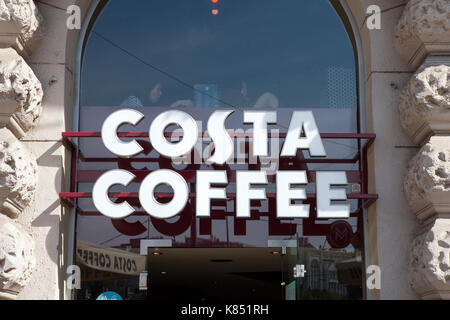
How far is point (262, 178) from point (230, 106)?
115cm

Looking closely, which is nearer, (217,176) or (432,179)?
(432,179)

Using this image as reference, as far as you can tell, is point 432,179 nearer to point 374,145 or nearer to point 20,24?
point 374,145

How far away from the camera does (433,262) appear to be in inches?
247

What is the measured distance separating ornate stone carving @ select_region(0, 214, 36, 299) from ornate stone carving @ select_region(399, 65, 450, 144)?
4.07 m

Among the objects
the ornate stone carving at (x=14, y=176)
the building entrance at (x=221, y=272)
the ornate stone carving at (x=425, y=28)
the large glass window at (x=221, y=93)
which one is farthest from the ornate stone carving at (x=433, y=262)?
the ornate stone carving at (x=14, y=176)

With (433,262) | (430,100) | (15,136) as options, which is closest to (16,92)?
(15,136)

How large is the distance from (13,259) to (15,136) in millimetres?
1425

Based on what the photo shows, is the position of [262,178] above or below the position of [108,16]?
below

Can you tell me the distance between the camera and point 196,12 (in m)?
8.16

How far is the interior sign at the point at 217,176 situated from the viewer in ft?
23.0

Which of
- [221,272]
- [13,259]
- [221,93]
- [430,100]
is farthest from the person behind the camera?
[221,272]

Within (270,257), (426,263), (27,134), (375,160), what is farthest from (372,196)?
(27,134)

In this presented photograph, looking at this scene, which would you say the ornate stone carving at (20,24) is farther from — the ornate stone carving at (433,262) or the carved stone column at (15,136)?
the ornate stone carving at (433,262)
